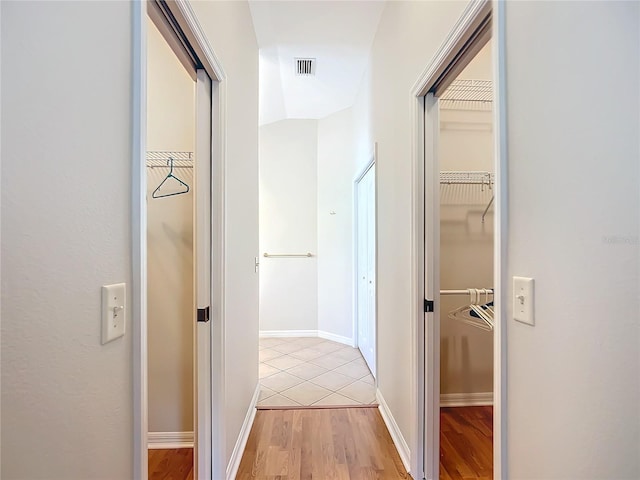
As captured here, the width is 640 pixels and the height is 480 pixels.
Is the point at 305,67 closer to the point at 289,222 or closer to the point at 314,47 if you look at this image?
the point at 314,47

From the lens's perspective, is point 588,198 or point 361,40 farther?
point 361,40

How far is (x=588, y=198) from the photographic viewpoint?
2.08 feet

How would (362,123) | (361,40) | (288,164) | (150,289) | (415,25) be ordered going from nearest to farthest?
1. (415,25)
2. (150,289)
3. (361,40)
4. (362,123)
5. (288,164)

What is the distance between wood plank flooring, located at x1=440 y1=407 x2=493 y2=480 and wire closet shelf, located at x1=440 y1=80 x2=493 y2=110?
2.32m

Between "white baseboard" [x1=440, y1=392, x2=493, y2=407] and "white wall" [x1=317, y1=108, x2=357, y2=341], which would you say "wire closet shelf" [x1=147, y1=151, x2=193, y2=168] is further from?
"white baseboard" [x1=440, y1=392, x2=493, y2=407]

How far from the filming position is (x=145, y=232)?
2.55 ft

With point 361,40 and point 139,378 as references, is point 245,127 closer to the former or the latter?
point 361,40

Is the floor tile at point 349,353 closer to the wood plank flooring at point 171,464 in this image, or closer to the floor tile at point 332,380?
the floor tile at point 332,380

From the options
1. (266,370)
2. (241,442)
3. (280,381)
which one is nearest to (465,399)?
(280,381)

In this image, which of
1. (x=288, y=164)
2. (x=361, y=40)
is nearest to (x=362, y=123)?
(x=361, y=40)

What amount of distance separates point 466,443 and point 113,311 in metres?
2.20

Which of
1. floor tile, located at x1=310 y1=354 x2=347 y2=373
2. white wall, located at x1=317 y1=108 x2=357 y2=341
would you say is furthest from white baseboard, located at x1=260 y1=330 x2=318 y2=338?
floor tile, located at x1=310 y1=354 x2=347 y2=373

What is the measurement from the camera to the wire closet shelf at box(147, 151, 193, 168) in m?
1.94

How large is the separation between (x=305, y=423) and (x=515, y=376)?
1.75 meters
